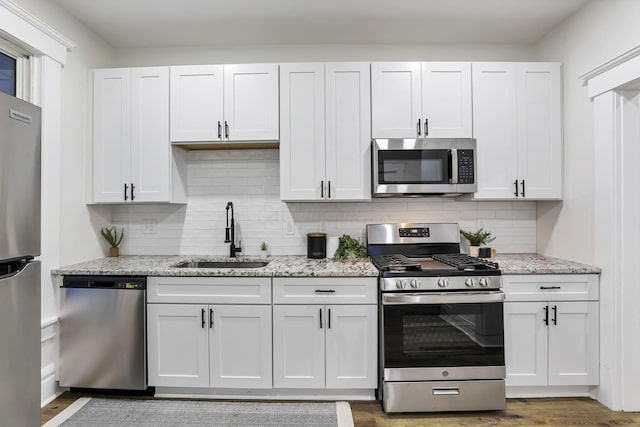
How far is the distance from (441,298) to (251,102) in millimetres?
1951

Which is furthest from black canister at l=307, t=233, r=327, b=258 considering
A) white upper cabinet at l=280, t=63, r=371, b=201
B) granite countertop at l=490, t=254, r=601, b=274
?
granite countertop at l=490, t=254, r=601, b=274

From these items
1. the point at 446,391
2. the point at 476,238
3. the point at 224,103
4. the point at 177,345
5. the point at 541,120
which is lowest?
the point at 446,391

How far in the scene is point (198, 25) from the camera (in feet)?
9.75

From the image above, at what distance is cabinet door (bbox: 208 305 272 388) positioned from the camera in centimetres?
257

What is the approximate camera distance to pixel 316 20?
2.90 m

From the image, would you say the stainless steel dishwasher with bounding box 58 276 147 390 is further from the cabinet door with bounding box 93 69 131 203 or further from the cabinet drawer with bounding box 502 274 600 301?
the cabinet drawer with bounding box 502 274 600 301

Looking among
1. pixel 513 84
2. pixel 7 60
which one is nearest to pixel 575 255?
pixel 513 84

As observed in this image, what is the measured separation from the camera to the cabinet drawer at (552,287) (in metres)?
2.59

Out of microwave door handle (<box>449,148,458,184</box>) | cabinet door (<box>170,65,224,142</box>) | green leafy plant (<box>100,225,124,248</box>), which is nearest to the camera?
microwave door handle (<box>449,148,458,184</box>)

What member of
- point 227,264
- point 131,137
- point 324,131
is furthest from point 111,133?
point 324,131

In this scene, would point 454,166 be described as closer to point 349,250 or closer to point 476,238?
point 476,238

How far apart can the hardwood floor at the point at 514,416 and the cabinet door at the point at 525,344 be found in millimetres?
160

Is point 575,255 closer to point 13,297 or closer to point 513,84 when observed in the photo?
point 513,84

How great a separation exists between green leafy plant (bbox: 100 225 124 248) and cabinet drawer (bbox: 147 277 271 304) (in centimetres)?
89
